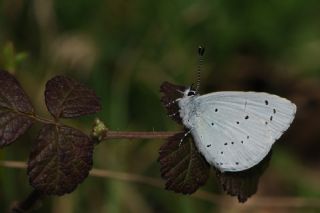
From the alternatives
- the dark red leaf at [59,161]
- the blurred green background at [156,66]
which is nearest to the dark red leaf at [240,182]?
the dark red leaf at [59,161]

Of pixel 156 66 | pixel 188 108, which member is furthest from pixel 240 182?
pixel 156 66

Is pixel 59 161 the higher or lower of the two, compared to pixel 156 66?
higher

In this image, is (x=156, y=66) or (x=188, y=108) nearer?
(x=188, y=108)

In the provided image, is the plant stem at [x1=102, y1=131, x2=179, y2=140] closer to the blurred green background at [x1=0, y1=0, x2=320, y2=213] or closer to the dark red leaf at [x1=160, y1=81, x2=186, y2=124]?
the dark red leaf at [x1=160, y1=81, x2=186, y2=124]

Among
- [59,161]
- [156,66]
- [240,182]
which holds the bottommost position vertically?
[156,66]

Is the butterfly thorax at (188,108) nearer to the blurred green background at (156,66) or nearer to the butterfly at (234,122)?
the butterfly at (234,122)

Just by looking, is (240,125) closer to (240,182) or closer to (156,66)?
(240,182)
